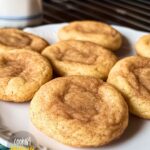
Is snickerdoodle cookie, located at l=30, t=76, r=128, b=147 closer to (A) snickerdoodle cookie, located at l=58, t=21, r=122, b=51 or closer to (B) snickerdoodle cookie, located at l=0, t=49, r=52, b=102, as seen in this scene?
(B) snickerdoodle cookie, located at l=0, t=49, r=52, b=102

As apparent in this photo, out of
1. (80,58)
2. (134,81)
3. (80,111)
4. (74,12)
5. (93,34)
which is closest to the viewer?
(80,111)

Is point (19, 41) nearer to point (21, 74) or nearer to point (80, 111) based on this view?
point (21, 74)

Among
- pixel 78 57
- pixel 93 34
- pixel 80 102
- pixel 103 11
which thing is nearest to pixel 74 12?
pixel 103 11

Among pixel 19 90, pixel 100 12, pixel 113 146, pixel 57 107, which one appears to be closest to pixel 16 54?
pixel 19 90

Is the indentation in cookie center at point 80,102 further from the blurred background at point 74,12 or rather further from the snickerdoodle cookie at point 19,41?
the blurred background at point 74,12

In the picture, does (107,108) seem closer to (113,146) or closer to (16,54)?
(113,146)
